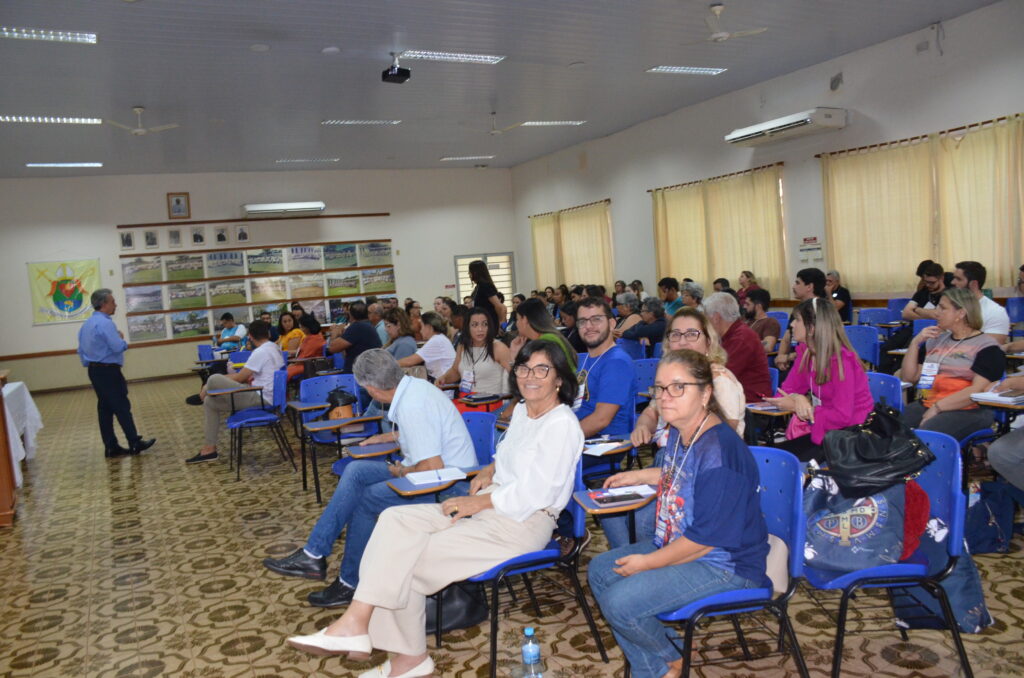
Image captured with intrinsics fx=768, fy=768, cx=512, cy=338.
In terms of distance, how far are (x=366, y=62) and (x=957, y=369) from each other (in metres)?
6.57

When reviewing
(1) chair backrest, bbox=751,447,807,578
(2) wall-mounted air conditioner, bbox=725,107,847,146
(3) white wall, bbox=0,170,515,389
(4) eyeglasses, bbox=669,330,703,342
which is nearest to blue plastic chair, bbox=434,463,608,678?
(1) chair backrest, bbox=751,447,807,578

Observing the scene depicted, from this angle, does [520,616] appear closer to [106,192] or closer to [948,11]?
[948,11]

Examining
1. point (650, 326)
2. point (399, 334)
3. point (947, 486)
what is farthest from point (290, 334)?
point (947, 486)

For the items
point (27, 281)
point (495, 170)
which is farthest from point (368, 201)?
point (27, 281)

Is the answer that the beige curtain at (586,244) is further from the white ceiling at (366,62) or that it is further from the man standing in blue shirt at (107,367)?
the man standing in blue shirt at (107,367)

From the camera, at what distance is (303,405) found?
5945mm

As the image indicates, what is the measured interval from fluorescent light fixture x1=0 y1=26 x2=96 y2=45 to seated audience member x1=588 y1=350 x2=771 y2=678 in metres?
6.79

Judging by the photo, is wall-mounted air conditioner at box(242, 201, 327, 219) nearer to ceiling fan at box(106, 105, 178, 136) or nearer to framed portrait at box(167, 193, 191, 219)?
framed portrait at box(167, 193, 191, 219)

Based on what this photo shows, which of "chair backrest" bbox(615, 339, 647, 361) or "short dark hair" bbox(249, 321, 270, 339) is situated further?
"chair backrest" bbox(615, 339, 647, 361)

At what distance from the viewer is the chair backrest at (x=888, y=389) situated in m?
4.05

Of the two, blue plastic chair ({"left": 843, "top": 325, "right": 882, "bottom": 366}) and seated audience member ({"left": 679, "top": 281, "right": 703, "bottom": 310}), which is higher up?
seated audience member ({"left": 679, "top": 281, "right": 703, "bottom": 310})

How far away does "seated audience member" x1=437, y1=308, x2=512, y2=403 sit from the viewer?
5.95 m

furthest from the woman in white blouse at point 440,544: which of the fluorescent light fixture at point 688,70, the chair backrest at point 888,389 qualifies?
the fluorescent light fixture at point 688,70

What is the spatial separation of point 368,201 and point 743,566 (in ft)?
50.8
